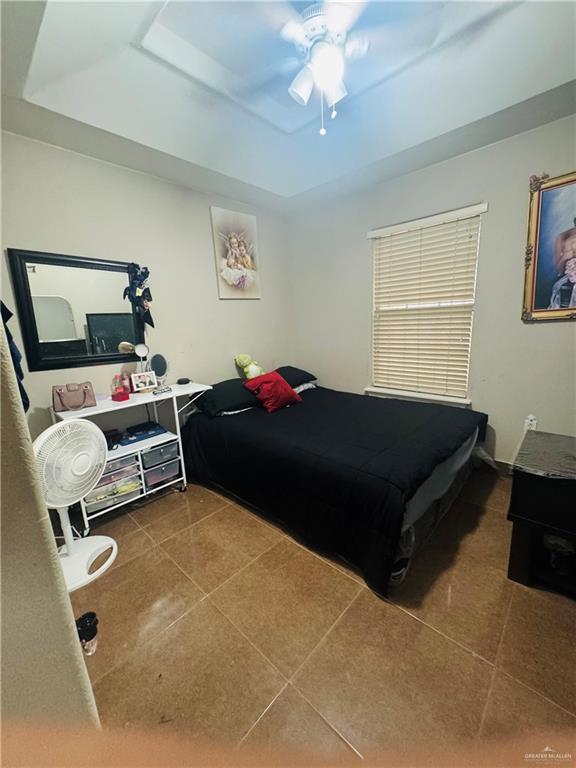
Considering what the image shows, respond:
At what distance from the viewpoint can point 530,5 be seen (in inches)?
57.7

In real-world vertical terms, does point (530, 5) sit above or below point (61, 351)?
above

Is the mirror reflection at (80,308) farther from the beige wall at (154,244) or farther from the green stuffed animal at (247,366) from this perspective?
the green stuffed animal at (247,366)

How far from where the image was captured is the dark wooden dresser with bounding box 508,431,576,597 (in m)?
1.39

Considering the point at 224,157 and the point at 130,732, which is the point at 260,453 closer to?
the point at 130,732

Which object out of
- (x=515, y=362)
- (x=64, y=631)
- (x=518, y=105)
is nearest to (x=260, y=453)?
(x=64, y=631)

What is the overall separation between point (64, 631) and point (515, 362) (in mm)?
2872

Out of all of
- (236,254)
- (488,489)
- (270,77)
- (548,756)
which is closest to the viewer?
(548,756)

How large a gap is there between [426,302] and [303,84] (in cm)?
180

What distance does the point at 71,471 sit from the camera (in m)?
1.53

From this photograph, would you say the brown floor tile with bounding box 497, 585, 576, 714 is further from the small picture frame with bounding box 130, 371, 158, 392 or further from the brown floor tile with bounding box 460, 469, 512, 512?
the small picture frame with bounding box 130, 371, 158, 392

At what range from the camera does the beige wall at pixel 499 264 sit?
2.10m

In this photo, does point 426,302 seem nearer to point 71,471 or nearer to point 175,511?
point 175,511

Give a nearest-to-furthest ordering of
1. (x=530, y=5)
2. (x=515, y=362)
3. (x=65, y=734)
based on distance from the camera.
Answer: (x=65, y=734)
(x=530, y=5)
(x=515, y=362)

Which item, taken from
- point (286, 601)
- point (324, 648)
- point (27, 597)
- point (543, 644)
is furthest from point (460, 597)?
point (27, 597)
